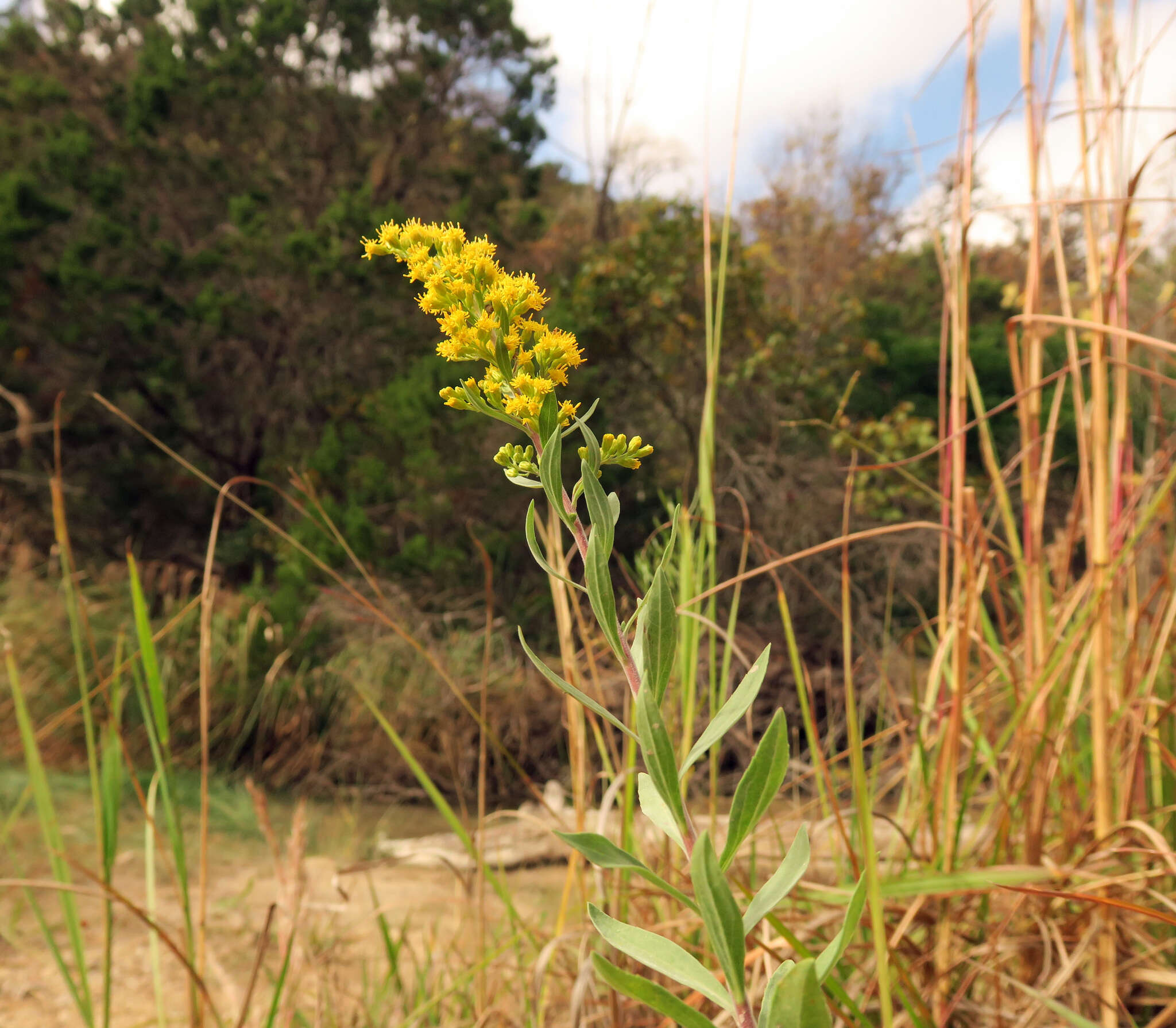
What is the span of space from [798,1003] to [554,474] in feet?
0.49

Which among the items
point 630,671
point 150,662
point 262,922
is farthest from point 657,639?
point 262,922

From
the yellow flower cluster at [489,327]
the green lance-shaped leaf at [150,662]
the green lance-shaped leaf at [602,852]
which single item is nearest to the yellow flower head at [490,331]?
the yellow flower cluster at [489,327]

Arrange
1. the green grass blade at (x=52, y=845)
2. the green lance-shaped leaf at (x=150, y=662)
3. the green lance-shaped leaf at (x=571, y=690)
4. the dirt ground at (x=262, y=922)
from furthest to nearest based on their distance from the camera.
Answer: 1. the dirt ground at (x=262, y=922)
2. the green grass blade at (x=52, y=845)
3. the green lance-shaped leaf at (x=150, y=662)
4. the green lance-shaped leaf at (x=571, y=690)

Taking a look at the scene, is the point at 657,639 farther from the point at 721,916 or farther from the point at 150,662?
the point at 150,662

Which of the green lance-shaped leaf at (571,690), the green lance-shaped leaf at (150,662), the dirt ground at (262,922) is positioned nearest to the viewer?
the green lance-shaped leaf at (571,690)

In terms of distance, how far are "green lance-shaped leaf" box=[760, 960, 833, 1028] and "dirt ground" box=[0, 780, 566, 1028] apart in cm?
61

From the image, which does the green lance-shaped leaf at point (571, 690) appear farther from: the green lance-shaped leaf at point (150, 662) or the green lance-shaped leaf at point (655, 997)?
the green lance-shaped leaf at point (150, 662)

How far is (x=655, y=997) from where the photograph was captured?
0.82 ft

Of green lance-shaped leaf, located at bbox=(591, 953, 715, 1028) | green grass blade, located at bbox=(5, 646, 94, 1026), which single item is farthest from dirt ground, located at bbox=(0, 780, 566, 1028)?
green lance-shaped leaf, located at bbox=(591, 953, 715, 1028)

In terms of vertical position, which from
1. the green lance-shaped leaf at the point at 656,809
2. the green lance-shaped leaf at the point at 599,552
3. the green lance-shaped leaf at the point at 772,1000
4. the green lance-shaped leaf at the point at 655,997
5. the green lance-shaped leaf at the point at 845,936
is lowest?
the green lance-shaped leaf at the point at 655,997

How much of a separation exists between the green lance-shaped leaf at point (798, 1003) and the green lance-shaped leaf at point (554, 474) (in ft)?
0.41

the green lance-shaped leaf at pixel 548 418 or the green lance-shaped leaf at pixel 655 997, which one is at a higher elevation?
the green lance-shaped leaf at pixel 548 418

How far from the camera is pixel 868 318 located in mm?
6402

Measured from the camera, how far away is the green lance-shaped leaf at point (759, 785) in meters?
0.24
